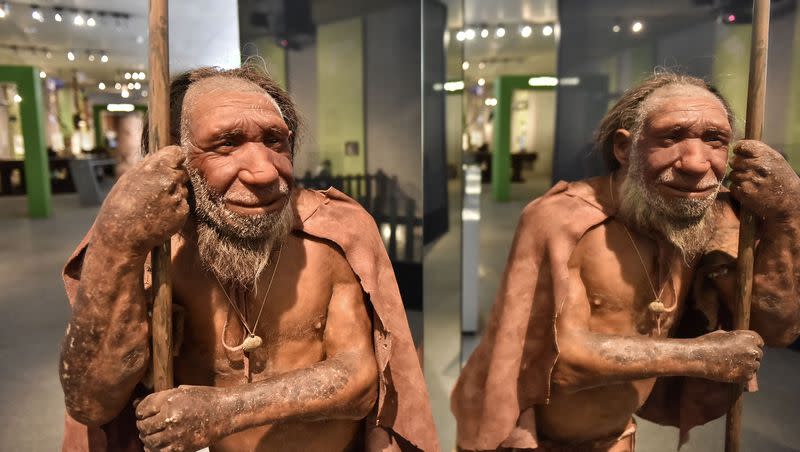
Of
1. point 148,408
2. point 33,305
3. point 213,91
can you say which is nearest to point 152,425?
point 148,408

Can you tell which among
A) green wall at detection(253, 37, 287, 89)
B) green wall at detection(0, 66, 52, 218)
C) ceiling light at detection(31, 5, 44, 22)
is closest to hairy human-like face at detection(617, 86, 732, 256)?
green wall at detection(253, 37, 287, 89)

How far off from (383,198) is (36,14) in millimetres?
1852

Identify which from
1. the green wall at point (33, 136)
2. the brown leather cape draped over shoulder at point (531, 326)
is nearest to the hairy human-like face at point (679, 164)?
the brown leather cape draped over shoulder at point (531, 326)

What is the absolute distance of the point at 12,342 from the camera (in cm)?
279

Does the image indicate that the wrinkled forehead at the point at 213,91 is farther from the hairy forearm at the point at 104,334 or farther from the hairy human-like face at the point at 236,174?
the hairy forearm at the point at 104,334

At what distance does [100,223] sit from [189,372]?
51 centimetres

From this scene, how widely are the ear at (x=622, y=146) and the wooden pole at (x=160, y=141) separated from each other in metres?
1.35

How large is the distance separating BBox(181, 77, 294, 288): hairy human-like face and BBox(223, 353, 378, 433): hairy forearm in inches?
10.6

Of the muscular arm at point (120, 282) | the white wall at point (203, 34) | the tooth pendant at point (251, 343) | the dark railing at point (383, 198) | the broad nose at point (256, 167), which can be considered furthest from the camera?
the dark railing at point (383, 198)

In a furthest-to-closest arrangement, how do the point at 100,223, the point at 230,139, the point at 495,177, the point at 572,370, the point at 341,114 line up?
the point at 495,177, the point at 341,114, the point at 572,370, the point at 230,139, the point at 100,223

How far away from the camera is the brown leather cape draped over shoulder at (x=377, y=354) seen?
1501 millimetres

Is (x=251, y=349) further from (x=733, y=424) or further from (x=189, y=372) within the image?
(x=733, y=424)

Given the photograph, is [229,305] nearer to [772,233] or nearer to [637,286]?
[637,286]

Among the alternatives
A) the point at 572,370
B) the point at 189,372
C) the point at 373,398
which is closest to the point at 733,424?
the point at 572,370
